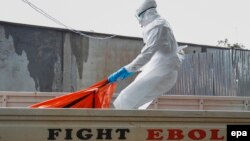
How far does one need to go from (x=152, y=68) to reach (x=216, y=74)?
25.4 ft

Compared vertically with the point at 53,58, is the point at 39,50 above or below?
above

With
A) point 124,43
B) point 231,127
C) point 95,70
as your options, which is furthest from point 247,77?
point 231,127

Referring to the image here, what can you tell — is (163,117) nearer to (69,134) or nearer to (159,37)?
(69,134)

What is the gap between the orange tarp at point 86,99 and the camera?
2924 millimetres

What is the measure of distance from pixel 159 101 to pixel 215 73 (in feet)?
19.4

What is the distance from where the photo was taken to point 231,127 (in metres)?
2.49

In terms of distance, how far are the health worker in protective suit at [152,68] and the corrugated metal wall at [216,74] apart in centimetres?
655

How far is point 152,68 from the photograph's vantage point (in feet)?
11.0

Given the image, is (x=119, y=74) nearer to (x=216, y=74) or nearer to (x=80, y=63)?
(x=80, y=63)

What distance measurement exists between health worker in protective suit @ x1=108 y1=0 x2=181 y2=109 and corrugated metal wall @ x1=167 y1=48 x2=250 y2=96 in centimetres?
655

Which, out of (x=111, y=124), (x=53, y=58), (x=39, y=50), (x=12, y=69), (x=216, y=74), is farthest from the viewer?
(x=216, y=74)

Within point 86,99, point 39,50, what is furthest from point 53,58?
point 86,99

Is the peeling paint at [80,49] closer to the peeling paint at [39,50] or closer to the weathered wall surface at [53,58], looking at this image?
the weathered wall surface at [53,58]

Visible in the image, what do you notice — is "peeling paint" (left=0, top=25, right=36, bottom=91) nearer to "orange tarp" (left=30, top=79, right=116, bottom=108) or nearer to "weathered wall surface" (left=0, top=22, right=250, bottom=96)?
"weathered wall surface" (left=0, top=22, right=250, bottom=96)
